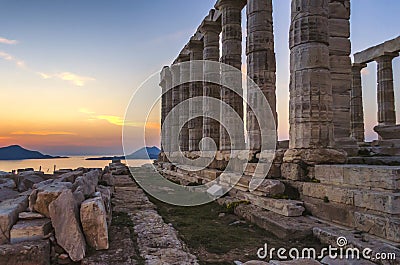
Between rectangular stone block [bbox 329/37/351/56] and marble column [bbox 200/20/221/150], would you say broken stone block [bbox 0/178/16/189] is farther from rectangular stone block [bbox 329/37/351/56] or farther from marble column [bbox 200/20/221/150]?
rectangular stone block [bbox 329/37/351/56]

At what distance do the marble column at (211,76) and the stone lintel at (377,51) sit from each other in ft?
36.1

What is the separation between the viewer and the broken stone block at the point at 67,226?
537 centimetres

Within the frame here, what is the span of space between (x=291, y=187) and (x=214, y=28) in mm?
14058

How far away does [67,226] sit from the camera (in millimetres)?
5508

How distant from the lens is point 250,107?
14656 millimetres

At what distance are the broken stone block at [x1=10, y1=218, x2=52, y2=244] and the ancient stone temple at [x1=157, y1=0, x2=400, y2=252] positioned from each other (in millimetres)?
4529

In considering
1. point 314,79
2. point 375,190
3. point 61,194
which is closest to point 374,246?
point 375,190

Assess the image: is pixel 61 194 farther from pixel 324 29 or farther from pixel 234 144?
pixel 234 144

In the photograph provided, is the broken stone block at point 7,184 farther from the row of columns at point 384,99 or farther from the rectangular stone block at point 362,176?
the row of columns at point 384,99

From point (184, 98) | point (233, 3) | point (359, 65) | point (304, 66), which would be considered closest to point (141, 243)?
point (304, 66)

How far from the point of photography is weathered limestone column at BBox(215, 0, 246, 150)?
17.6 m

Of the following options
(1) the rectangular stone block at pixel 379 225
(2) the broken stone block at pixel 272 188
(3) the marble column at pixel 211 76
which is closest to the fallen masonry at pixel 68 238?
(1) the rectangular stone block at pixel 379 225

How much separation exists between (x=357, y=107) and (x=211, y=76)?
1194 centimetres

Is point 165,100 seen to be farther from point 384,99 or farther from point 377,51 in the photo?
point 384,99
